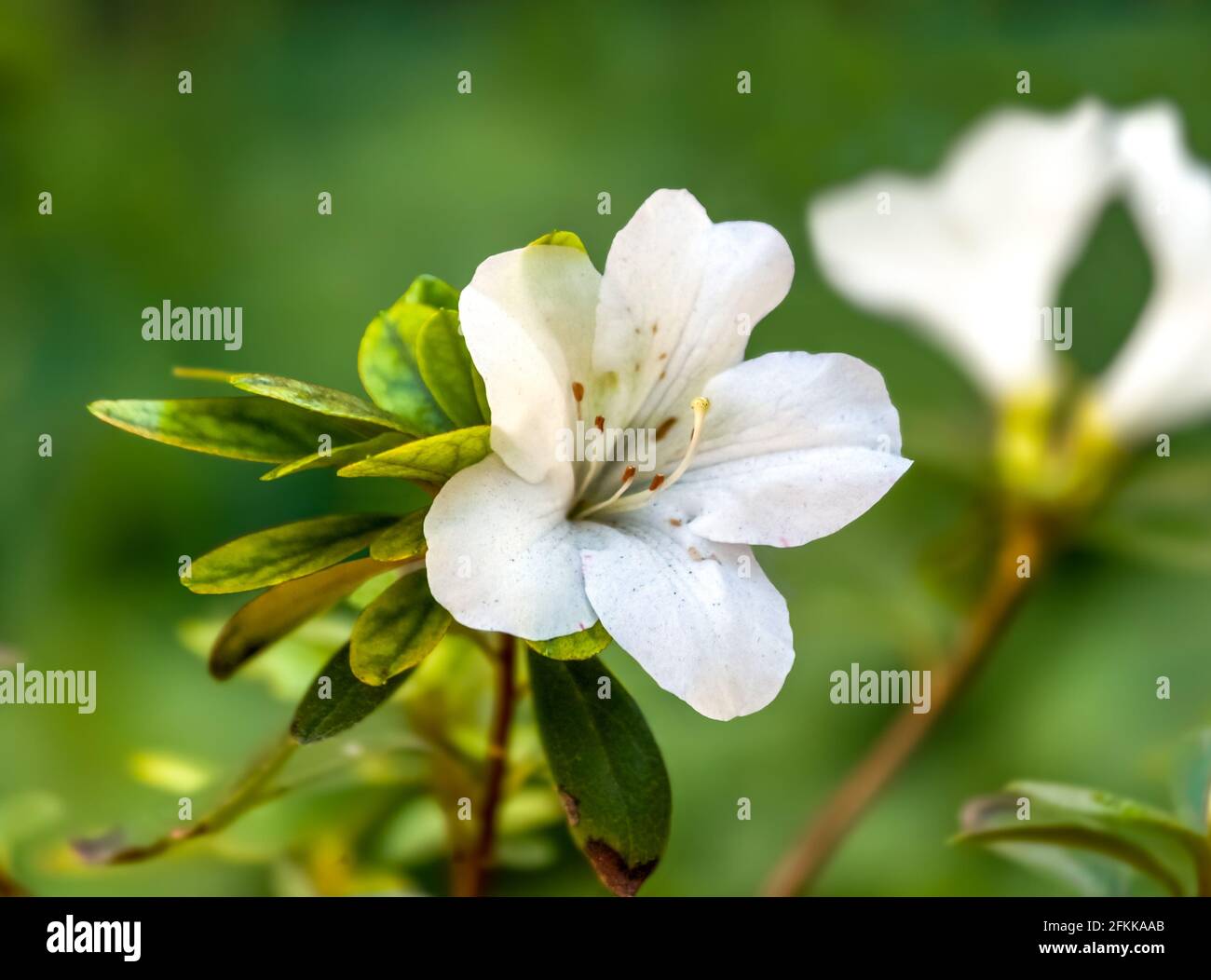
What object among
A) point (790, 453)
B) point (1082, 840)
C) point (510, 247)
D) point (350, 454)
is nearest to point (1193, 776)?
point (1082, 840)

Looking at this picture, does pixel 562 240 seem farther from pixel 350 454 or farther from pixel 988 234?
pixel 988 234

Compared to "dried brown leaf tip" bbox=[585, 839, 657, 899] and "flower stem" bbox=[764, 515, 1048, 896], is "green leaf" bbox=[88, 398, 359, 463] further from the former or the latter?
"flower stem" bbox=[764, 515, 1048, 896]

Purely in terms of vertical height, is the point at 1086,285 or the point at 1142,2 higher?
the point at 1142,2

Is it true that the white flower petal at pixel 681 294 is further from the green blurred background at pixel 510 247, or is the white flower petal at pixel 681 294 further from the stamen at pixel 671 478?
the green blurred background at pixel 510 247

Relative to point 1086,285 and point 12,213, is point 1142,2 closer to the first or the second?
point 1086,285

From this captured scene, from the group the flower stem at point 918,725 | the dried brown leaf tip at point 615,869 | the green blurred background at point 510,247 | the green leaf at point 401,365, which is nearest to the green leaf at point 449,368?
the green leaf at point 401,365
